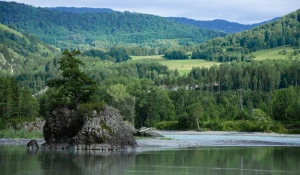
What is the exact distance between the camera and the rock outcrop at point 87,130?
66.3m

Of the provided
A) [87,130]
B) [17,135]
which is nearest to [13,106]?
[17,135]

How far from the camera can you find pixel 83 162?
52594 millimetres

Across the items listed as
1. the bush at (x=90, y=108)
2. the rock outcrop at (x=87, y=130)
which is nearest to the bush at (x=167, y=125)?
the rock outcrop at (x=87, y=130)

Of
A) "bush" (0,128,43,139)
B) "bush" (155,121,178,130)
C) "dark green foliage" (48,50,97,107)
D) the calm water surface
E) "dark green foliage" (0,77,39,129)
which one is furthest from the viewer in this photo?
"bush" (155,121,178,130)

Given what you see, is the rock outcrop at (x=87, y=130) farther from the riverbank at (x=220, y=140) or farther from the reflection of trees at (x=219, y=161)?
the riverbank at (x=220, y=140)

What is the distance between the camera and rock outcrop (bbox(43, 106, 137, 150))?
66.3 m

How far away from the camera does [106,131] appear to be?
66125mm

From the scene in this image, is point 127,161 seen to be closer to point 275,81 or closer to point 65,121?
point 65,121

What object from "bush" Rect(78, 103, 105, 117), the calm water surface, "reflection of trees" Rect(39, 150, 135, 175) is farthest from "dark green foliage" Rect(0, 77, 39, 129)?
"reflection of trees" Rect(39, 150, 135, 175)

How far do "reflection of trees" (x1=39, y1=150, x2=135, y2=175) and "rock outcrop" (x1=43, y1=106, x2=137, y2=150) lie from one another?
10.3 feet

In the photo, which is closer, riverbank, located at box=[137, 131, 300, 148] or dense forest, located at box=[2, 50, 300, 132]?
riverbank, located at box=[137, 131, 300, 148]

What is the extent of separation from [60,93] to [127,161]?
68.8ft

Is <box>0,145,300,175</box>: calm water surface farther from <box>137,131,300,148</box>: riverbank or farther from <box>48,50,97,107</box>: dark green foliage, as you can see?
<box>137,131,300,148</box>: riverbank

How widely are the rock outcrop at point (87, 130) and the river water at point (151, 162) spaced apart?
2909 millimetres
